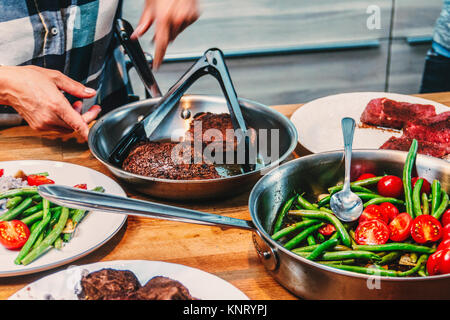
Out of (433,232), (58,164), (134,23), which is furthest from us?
(134,23)

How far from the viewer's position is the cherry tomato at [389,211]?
→ 1393 millimetres

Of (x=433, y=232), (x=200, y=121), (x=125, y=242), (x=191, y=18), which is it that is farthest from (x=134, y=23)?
(x=433, y=232)

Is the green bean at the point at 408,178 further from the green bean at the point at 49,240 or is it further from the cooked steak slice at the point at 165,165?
the green bean at the point at 49,240

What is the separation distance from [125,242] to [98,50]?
4.67ft

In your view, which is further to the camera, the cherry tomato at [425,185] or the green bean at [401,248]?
the cherry tomato at [425,185]

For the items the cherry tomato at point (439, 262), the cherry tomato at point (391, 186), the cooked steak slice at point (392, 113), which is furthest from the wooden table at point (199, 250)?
the cooked steak slice at point (392, 113)

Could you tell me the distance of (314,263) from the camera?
1.05 metres

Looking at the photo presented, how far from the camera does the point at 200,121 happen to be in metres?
2.00

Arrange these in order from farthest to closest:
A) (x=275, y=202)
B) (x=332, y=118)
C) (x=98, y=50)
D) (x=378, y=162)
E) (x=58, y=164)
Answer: (x=98, y=50) → (x=332, y=118) → (x=58, y=164) → (x=378, y=162) → (x=275, y=202)

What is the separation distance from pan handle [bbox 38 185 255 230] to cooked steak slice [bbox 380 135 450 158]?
981 millimetres

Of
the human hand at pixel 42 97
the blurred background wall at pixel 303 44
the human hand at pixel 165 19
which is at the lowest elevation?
the blurred background wall at pixel 303 44

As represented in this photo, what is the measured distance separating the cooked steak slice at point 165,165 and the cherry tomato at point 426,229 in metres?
0.70

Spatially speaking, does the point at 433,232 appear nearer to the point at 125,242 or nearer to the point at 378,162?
the point at 378,162

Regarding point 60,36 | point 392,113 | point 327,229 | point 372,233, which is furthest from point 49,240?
point 392,113
